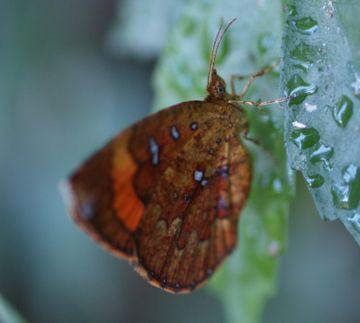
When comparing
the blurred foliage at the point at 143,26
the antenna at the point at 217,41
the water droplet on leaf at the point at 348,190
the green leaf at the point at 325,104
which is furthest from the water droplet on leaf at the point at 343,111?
the blurred foliage at the point at 143,26

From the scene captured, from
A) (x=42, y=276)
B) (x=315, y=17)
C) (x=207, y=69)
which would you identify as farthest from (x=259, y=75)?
(x=42, y=276)

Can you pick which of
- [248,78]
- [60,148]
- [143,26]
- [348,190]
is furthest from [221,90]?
[60,148]

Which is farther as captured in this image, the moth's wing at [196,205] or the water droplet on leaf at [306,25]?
the moth's wing at [196,205]

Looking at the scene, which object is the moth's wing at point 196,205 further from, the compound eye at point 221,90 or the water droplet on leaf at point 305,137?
the water droplet on leaf at point 305,137

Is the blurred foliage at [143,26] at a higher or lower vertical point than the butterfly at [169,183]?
higher

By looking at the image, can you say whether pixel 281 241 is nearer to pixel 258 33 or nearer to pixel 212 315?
pixel 258 33
